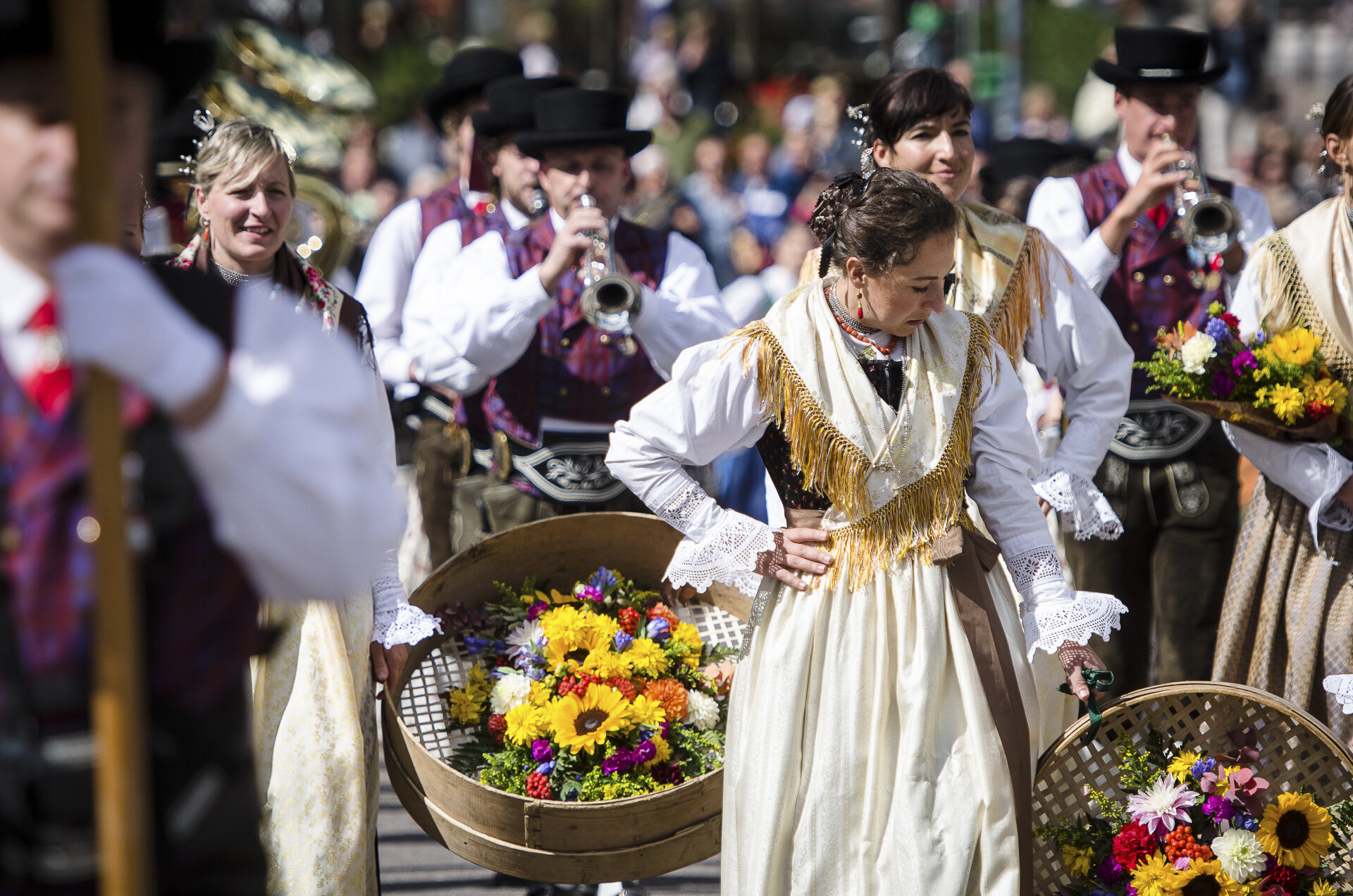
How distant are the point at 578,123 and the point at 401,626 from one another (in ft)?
6.26

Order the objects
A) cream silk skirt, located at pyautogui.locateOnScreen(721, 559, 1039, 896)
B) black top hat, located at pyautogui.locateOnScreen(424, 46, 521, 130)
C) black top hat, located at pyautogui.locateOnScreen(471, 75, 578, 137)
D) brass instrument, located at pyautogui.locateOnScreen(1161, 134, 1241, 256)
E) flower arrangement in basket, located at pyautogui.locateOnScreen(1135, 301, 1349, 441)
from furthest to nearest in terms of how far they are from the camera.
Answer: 1. black top hat, located at pyautogui.locateOnScreen(424, 46, 521, 130)
2. black top hat, located at pyautogui.locateOnScreen(471, 75, 578, 137)
3. brass instrument, located at pyautogui.locateOnScreen(1161, 134, 1241, 256)
4. flower arrangement in basket, located at pyautogui.locateOnScreen(1135, 301, 1349, 441)
5. cream silk skirt, located at pyautogui.locateOnScreen(721, 559, 1039, 896)

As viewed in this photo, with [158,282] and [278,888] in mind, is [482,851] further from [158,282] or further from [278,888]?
[158,282]

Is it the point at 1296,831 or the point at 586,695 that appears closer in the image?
the point at 1296,831

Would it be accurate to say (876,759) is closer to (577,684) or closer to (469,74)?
(577,684)

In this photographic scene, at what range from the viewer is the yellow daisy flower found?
3428 mm

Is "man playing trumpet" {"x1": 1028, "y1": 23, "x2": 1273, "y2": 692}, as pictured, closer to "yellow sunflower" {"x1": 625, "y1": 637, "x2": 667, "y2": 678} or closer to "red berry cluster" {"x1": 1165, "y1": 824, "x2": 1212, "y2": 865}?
"red berry cluster" {"x1": 1165, "y1": 824, "x2": 1212, "y2": 865}

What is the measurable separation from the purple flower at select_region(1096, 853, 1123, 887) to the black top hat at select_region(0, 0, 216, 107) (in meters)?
2.43

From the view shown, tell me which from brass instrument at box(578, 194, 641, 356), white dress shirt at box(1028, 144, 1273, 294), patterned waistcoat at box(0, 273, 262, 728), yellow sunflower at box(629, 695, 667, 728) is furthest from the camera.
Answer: white dress shirt at box(1028, 144, 1273, 294)

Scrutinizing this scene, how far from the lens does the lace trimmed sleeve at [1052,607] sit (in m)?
2.90

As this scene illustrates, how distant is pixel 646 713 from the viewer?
11.0 ft

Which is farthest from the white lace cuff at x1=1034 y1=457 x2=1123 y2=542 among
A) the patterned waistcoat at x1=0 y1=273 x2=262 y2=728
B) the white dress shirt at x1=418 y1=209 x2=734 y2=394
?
the patterned waistcoat at x1=0 y1=273 x2=262 y2=728

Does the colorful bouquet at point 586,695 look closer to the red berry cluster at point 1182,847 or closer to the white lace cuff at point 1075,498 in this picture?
the white lace cuff at point 1075,498

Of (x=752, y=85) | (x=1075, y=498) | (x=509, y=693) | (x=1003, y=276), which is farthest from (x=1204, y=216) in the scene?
(x=752, y=85)

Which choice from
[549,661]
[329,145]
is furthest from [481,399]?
[329,145]
